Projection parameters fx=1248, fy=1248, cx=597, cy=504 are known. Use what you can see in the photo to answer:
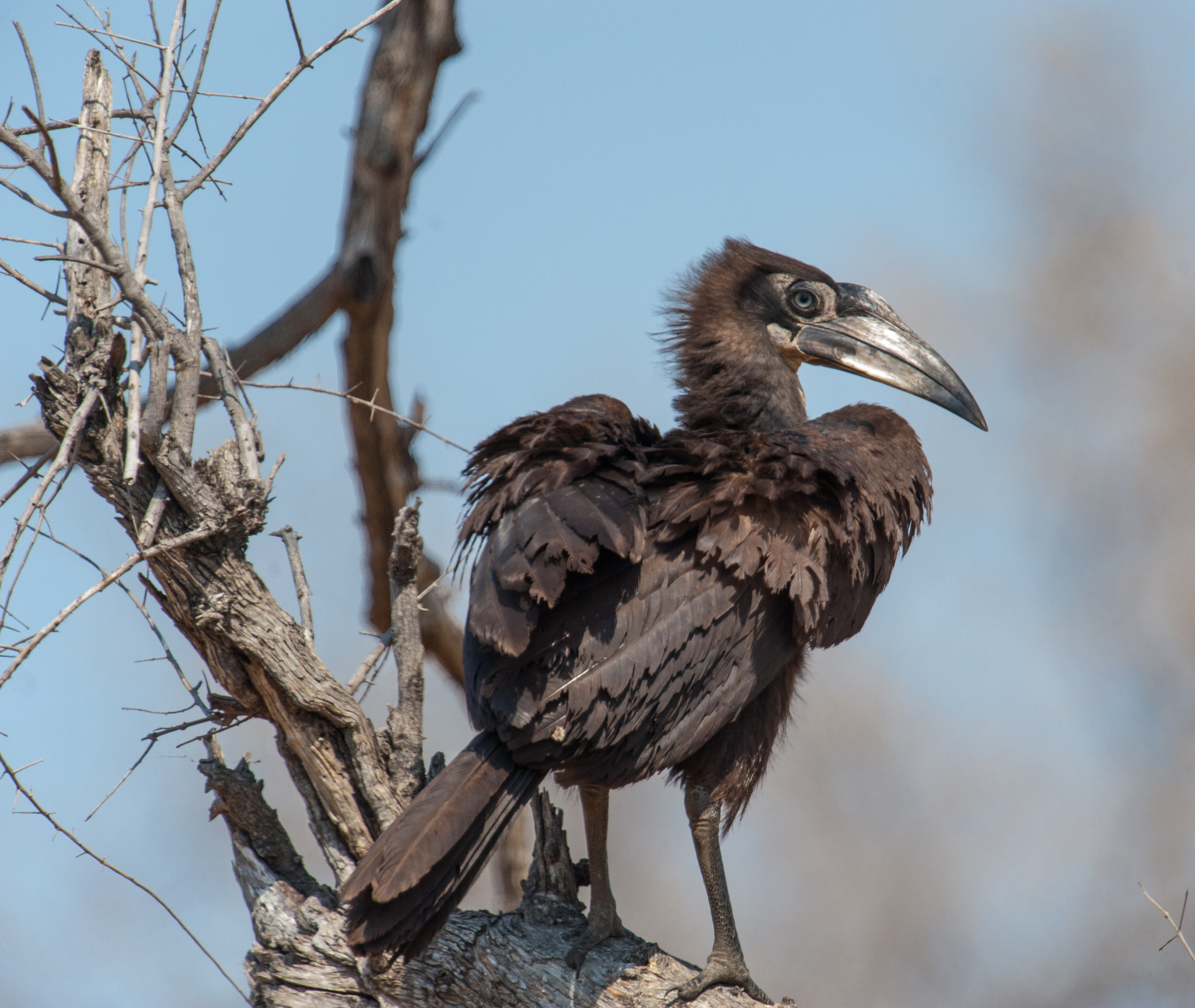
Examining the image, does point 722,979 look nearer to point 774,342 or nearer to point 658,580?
point 658,580

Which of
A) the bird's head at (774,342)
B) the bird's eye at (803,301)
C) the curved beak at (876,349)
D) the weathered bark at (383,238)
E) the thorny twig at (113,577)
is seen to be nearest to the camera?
the thorny twig at (113,577)

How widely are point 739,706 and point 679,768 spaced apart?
0.31 meters

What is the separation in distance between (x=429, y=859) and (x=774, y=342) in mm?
2345

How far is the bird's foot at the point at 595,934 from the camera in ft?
10.4

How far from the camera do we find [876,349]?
14.1 ft

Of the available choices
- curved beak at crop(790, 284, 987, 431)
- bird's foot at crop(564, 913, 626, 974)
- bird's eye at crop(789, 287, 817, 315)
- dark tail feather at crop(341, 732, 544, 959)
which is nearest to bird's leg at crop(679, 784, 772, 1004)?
bird's foot at crop(564, 913, 626, 974)

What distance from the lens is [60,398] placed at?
9.83 ft

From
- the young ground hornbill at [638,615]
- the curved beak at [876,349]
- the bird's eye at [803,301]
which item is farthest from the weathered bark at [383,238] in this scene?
the young ground hornbill at [638,615]

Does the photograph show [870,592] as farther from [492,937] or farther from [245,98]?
[245,98]

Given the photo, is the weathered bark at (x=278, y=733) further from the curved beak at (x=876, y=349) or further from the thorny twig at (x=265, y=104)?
the curved beak at (x=876, y=349)

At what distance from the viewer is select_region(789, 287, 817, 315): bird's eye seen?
4355 mm

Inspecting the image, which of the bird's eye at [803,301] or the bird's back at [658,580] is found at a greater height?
the bird's eye at [803,301]

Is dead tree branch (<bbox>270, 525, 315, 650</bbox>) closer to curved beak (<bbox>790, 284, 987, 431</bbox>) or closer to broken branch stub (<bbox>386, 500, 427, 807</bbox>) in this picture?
broken branch stub (<bbox>386, 500, 427, 807</bbox>)

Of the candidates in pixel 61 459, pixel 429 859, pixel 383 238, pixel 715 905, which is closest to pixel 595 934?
pixel 715 905
